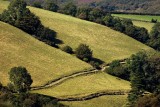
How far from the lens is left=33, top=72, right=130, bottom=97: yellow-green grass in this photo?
106 metres

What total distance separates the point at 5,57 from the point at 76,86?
19908 millimetres

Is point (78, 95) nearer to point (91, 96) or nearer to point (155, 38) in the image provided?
point (91, 96)

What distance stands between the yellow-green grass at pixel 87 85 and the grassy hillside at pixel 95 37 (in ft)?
68.1

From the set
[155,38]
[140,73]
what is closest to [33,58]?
[140,73]

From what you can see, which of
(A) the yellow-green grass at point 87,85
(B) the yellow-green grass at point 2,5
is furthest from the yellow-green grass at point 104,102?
(B) the yellow-green grass at point 2,5

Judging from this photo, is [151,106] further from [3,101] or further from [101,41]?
[101,41]

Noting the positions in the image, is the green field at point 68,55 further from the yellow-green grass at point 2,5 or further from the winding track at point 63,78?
the winding track at point 63,78

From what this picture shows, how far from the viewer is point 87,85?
372 feet

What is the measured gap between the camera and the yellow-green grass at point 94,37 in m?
152

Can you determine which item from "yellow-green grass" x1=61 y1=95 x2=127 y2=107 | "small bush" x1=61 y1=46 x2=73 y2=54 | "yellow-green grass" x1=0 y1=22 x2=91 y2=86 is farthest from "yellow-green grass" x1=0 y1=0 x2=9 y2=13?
"yellow-green grass" x1=61 y1=95 x2=127 y2=107

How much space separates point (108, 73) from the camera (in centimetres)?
13150

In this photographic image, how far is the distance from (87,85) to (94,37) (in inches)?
2001

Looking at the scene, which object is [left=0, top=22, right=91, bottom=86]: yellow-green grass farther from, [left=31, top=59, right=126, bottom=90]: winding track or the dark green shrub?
the dark green shrub

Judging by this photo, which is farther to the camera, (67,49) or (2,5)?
(2,5)
